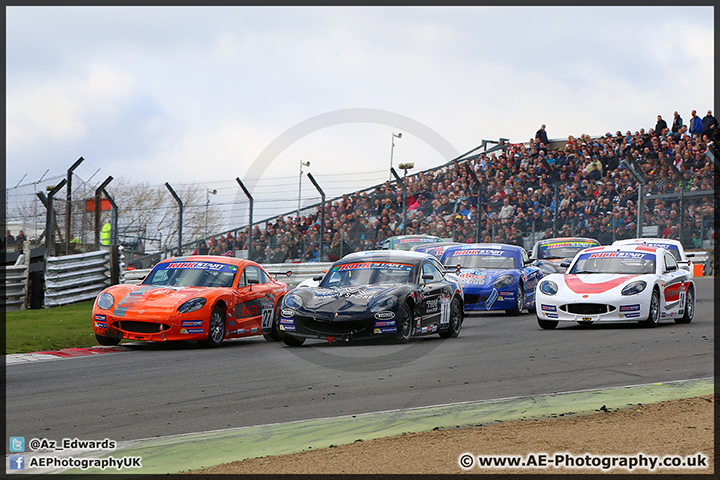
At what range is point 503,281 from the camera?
16922 mm

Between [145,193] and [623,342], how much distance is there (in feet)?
85.6

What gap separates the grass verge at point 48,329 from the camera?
12.5m

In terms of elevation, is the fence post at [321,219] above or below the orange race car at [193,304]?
above

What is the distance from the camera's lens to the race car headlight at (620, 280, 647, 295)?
44.5ft

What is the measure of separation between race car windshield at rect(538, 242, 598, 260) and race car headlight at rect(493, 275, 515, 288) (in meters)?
4.58

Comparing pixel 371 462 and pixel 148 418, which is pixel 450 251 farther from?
pixel 371 462

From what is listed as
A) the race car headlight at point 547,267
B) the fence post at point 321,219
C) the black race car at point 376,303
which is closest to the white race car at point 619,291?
the black race car at point 376,303

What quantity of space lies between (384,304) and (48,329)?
626 cm

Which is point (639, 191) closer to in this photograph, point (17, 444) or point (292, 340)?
point (292, 340)

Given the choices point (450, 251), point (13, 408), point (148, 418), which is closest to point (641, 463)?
point (148, 418)

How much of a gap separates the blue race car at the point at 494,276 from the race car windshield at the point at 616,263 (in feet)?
7.20

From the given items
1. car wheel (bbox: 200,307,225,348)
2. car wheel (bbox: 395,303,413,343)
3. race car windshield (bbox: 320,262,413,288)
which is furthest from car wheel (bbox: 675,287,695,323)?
car wheel (bbox: 200,307,225,348)

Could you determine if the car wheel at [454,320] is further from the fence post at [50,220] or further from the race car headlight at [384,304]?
the fence post at [50,220]

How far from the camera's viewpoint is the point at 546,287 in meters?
14.1
